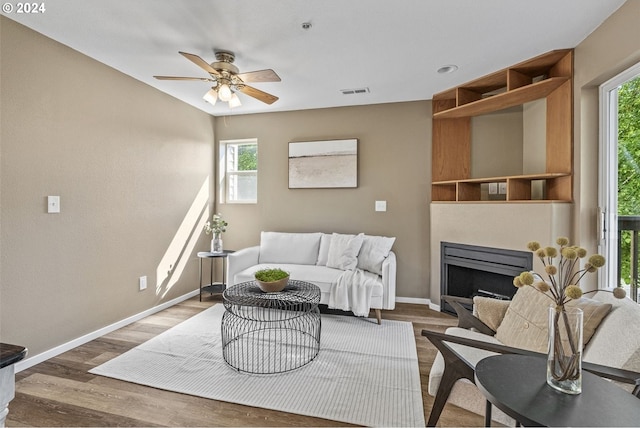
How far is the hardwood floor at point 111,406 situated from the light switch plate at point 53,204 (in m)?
1.16

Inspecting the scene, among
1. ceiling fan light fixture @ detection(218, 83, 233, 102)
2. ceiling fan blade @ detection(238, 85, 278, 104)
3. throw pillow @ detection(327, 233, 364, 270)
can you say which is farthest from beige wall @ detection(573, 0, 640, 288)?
ceiling fan light fixture @ detection(218, 83, 233, 102)

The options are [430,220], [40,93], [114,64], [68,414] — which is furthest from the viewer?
[430,220]

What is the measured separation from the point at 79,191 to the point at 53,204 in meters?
0.24

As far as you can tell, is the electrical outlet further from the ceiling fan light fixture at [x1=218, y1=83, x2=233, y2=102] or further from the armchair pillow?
the armchair pillow

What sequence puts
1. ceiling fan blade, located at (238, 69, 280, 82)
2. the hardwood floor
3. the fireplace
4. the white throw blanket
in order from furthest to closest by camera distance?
the white throw blanket
the fireplace
ceiling fan blade, located at (238, 69, 280, 82)
the hardwood floor

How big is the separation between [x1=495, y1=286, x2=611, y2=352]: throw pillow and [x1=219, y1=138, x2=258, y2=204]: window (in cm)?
341

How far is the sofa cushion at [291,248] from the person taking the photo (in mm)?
3770

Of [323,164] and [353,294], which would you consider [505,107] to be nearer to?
[323,164]

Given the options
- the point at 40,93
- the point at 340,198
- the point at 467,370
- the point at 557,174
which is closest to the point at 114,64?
the point at 40,93

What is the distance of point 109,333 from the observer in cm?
285

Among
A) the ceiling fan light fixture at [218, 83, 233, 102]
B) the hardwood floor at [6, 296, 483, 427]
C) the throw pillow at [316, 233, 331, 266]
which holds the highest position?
the ceiling fan light fixture at [218, 83, 233, 102]

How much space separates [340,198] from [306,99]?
131cm

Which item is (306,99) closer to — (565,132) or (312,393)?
(565,132)

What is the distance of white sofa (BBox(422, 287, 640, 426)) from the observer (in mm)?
1235
